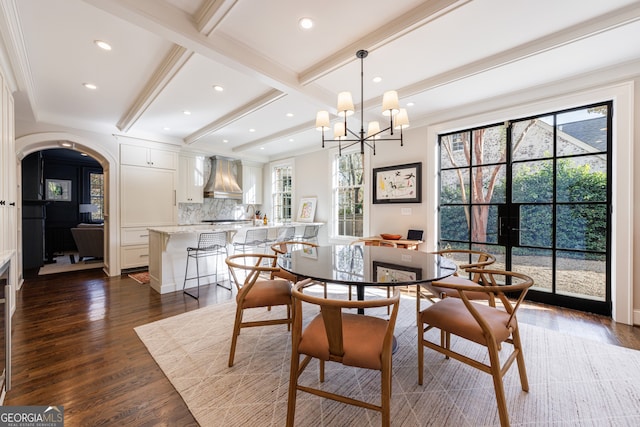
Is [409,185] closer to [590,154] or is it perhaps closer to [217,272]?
[590,154]

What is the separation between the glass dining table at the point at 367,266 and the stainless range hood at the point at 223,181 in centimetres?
430

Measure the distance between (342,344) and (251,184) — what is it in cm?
627

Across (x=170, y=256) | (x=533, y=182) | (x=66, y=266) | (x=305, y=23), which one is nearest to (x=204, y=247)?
(x=170, y=256)

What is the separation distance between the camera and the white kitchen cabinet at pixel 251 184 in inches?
276

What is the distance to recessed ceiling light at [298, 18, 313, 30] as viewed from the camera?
7.16 ft

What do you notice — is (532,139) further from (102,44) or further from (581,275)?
(102,44)

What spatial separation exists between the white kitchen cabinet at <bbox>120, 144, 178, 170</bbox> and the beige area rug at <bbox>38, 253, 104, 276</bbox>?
2317 millimetres

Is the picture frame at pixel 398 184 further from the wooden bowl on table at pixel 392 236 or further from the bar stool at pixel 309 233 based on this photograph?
the bar stool at pixel 309 233

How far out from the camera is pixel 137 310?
3160 millimetres

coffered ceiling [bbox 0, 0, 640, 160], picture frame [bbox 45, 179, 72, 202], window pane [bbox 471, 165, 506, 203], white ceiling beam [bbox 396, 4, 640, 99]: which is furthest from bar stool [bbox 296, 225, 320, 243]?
picture frame [bbox 45, 179, 72, 202]

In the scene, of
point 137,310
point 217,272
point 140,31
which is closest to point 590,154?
point 140,31

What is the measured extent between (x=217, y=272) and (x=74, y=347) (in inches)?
84.3

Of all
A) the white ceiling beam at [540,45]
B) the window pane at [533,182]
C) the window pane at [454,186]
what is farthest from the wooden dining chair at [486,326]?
the window pane at [454,186]

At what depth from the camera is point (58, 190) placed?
7391mm
